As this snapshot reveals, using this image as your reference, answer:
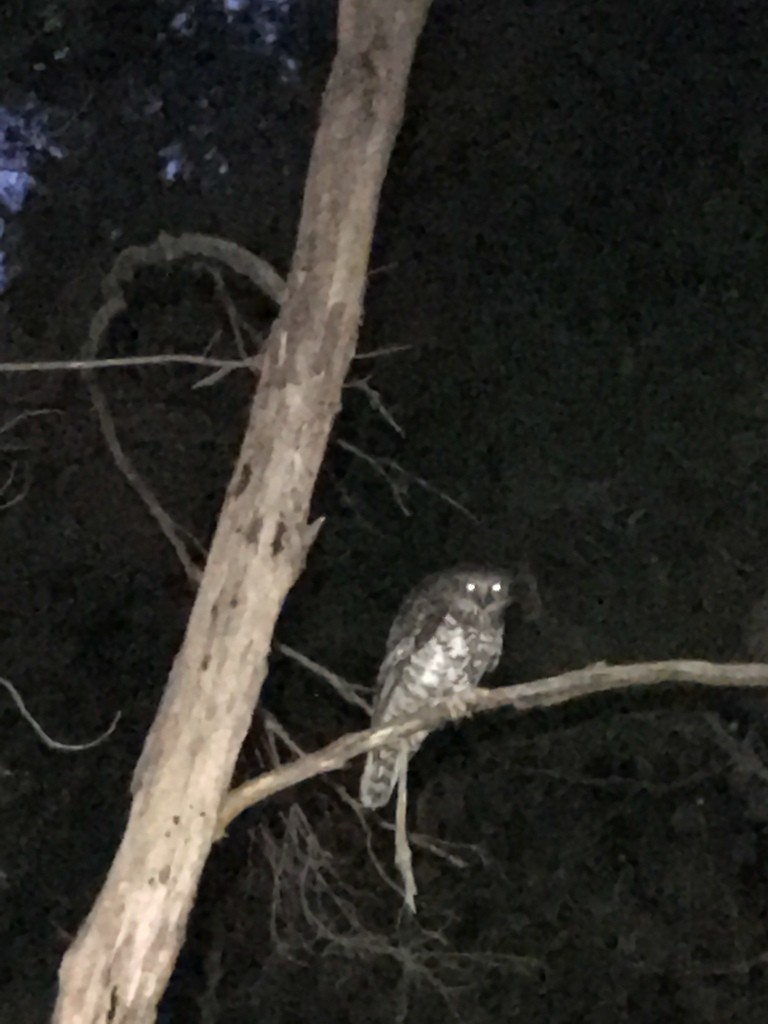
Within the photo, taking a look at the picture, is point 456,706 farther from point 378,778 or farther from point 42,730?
point 42,730

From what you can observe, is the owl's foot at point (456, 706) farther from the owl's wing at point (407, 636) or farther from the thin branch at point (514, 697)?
the owl's wing at point (407, 636)

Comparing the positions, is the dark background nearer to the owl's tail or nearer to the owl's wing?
the owl's tail

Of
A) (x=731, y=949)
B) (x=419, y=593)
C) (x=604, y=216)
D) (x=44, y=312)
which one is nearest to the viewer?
(x=419, y=593)

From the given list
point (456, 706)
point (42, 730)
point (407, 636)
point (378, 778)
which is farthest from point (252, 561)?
point (42, 730)

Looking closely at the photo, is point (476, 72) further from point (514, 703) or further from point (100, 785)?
point (100, 785)

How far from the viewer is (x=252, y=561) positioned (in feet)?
5.30

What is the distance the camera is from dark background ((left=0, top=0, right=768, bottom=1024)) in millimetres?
2404

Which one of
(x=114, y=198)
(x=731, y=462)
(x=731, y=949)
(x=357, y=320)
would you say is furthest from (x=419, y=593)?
(x=731, y=949)

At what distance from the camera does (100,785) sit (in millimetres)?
2592

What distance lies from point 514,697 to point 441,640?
63cm

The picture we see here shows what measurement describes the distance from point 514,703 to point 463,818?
1.45 meters

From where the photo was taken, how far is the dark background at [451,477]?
240 centimetres

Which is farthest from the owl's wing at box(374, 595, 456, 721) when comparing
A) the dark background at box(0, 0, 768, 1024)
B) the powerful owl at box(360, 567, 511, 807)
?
the dark background at box(0, 0, 768, 1024)

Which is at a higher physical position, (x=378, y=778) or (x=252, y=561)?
(x=252, y=561)
